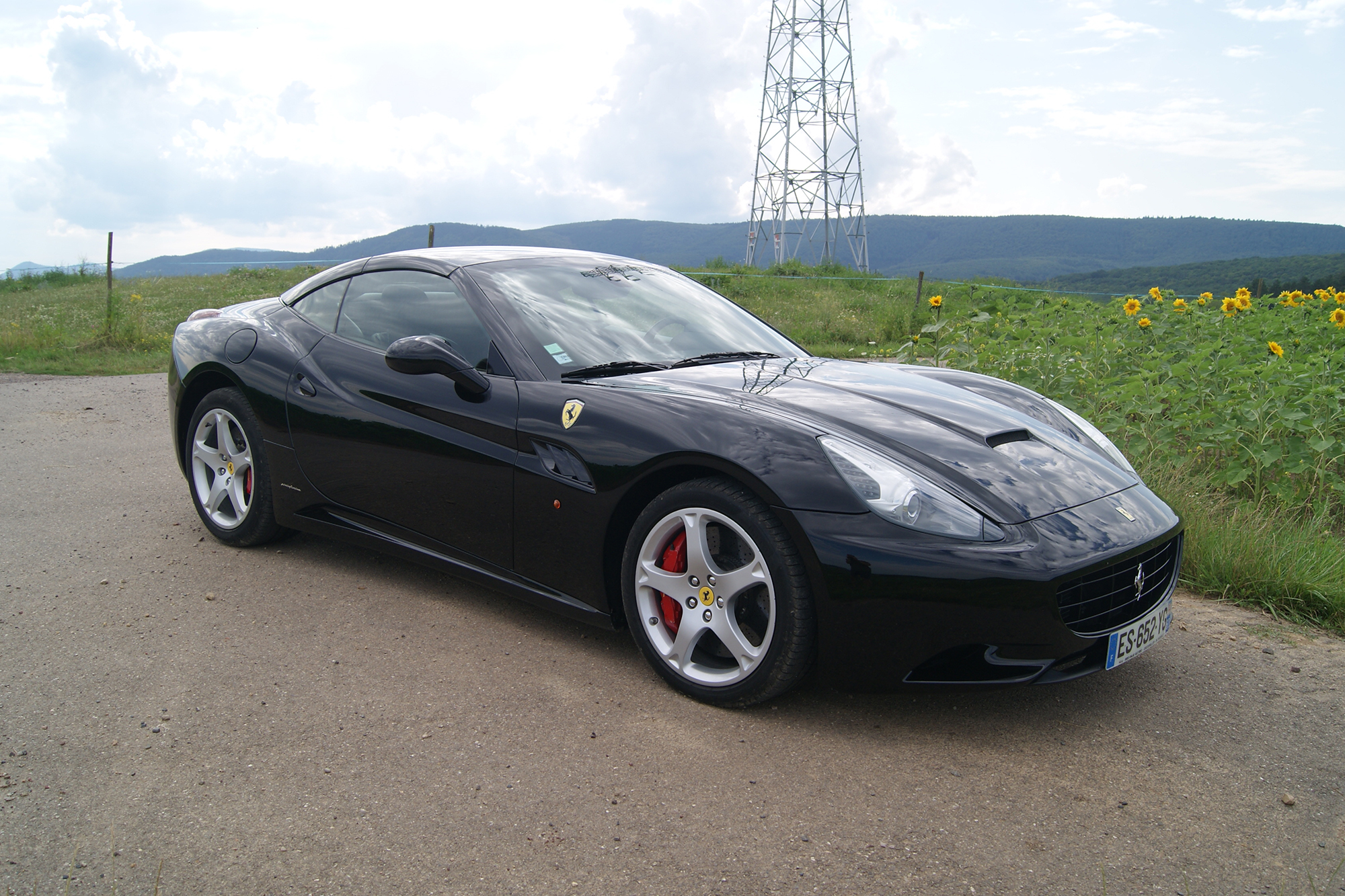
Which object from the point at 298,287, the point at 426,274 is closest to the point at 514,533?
the point at 426,274

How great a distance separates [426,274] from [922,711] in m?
2.43

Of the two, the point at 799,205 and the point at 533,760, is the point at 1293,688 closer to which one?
the point at 533,760

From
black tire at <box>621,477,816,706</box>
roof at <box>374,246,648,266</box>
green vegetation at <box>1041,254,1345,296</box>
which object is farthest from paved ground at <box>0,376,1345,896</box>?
green vegetation at <box>1041,254,1345,296</box>

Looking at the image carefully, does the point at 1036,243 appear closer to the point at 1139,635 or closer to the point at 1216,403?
the point at 1216,403

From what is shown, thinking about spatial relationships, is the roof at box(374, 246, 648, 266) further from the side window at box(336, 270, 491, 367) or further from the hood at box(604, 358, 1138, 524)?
the hood at box(604, 358, 1138, 524)

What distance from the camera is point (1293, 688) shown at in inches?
118

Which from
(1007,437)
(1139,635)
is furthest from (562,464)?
(1139,635)

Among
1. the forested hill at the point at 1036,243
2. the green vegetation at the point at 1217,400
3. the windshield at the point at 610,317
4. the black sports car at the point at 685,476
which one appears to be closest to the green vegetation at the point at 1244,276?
the green vegetation at the point at 1217,400

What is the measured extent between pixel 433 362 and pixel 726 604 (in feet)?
4.26

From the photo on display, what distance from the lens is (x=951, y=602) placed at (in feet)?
7.81

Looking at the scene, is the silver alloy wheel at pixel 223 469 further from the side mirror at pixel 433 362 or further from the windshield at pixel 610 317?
the windshield at pixel 610 317

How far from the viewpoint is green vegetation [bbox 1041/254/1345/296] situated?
20797 mm

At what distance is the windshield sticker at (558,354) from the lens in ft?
10.5

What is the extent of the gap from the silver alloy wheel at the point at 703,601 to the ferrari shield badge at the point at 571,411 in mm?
465
